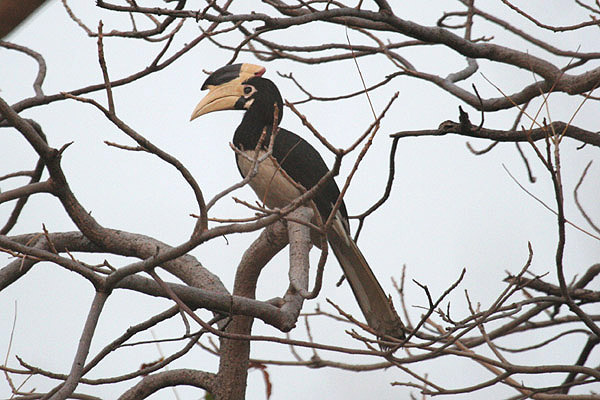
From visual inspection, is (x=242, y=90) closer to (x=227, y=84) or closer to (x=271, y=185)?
(x=227, y=84)

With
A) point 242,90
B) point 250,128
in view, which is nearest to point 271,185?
point 250,128

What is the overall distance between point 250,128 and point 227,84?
0.21m

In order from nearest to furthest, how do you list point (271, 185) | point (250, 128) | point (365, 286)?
point (365, 286), point (271, 185), point (250, 128)

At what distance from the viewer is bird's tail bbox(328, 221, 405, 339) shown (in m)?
2.16

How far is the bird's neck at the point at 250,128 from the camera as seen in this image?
2.70 m

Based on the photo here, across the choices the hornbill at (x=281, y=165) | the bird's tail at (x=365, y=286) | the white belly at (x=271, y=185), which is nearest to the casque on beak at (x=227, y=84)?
the hornbill at (x=281, y=165)

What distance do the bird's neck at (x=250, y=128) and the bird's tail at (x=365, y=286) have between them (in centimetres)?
53

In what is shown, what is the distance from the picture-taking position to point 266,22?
158 cm

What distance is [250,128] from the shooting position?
108 inches

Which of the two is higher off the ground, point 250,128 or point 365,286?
point 250,128

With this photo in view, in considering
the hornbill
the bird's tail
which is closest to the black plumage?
the hornbill

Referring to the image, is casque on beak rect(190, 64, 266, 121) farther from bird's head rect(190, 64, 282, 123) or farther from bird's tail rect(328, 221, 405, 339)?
bird's tail rect(328, 221, 405, 339)

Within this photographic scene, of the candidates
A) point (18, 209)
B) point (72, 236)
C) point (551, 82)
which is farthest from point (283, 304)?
point (18, 209)

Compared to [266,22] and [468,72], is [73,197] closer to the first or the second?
[266,22]
